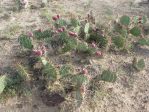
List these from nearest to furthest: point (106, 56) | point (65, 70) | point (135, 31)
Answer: point (65, 70), point (106, 56), point (135, 31)

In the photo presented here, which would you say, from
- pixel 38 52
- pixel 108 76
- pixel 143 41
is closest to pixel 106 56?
pixel 143 41

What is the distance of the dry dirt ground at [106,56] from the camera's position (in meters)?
5.33

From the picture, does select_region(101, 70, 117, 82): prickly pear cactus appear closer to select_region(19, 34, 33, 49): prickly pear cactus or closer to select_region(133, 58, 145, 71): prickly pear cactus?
select_region(133, 58, 145, 71): prickly pear cactus

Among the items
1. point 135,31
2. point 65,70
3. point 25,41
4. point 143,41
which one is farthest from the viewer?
point 135,31

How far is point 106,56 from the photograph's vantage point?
6199 mm

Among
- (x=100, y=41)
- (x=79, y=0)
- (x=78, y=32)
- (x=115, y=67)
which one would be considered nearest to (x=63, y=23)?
(x=78, y=32)

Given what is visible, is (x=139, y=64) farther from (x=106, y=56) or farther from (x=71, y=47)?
(x=71, y=47)

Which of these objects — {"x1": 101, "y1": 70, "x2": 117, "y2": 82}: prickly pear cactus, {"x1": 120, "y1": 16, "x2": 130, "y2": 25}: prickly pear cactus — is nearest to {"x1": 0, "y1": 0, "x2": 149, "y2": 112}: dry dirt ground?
{"x1": 101, "y1": 70, "x2": 117, "y2": 82}: prickly pear cactus

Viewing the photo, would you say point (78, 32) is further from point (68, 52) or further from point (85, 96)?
point (85, 96)

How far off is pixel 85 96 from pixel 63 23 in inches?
60.5

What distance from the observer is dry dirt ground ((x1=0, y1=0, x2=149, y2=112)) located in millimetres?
5332

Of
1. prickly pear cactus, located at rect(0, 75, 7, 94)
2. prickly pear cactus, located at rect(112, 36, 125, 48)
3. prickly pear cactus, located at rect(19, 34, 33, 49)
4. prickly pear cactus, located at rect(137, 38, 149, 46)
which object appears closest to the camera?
prickly pear cactus, located at rect(0, 75, 7, 94)

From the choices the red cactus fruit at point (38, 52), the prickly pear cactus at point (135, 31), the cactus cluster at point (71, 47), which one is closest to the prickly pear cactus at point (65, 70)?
the cactus cluster at point (71, 47)

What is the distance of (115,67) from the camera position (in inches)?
236
